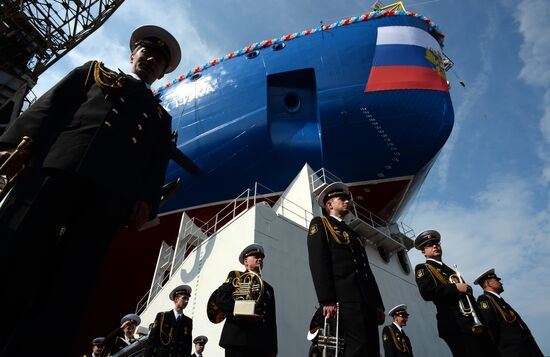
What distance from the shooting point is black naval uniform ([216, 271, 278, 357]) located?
119 inches

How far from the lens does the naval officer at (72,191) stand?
4.59ft

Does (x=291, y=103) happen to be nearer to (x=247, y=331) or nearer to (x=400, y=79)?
(x=400, y=79)

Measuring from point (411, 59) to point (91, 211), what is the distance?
10.9 meters

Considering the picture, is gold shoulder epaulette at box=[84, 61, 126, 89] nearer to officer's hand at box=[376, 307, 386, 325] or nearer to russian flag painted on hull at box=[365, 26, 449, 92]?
officer's hand at box=[376, 307, 386, 325]

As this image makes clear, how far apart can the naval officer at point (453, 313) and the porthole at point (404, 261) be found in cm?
576

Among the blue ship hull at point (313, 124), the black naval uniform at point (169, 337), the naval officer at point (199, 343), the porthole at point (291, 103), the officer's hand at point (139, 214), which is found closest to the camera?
the officer's hand at point (139, 214)

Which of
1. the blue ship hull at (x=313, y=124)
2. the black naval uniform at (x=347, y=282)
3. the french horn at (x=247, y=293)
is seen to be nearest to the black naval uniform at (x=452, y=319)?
the black naval uniform at (x=347, y=282)

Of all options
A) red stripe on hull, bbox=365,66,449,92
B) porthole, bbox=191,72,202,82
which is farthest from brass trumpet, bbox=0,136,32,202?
porthole, bbox=191,72,202,82

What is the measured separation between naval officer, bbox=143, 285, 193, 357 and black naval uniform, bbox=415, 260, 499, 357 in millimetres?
2747

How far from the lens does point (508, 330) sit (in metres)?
3.78

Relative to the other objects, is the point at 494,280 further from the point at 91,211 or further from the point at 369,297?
the point at 91,211

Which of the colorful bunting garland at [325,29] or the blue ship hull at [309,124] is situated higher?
the colorful bunting garland at [325,29]

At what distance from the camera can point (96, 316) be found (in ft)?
40.3

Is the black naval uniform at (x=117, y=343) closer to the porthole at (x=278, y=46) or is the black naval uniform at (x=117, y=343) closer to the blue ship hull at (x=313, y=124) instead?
the blue ship hull at (x=313, y=124)
